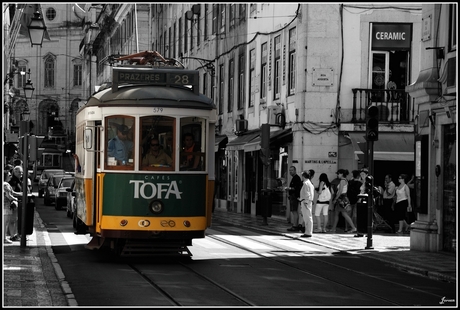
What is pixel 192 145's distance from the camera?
17.6m

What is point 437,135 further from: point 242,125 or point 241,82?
point 241,82

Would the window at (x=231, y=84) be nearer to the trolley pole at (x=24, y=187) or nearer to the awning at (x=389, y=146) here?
the awning at (x=389, y=146)

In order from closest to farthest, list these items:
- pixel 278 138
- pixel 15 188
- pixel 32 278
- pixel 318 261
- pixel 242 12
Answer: pixel 32 278 < pixel 318 261 < pixel 15 188 < pixel 278 138 < pixel 242 12

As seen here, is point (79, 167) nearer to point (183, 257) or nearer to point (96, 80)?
point (183, 257)

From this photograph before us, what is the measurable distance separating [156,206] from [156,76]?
2386 mm

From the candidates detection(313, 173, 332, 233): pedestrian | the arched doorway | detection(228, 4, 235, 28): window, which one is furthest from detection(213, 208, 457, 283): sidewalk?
the arched doorway

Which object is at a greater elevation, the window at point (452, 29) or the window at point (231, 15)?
the window at point (231, 15)

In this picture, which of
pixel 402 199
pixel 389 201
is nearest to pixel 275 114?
pixel 389 201

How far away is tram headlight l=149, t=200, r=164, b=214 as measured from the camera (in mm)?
17250

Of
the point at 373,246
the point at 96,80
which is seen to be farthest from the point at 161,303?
the point at 96,80

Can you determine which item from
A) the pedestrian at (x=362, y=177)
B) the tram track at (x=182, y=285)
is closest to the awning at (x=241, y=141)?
the pedestrian at (x=362, y=177)

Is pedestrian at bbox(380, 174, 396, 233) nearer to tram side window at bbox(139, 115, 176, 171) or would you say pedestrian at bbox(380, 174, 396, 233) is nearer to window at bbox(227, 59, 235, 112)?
tram side window at bbox(139, 115, 176, 171)

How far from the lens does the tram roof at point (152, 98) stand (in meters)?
17.4

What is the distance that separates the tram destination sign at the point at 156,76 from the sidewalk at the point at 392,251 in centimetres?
486
